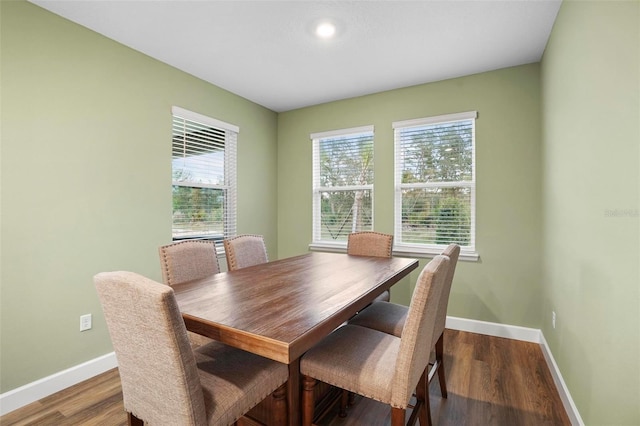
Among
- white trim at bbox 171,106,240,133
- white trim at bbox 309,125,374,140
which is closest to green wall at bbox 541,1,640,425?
white trim at bbox 309,125,374,140

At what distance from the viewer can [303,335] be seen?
3.42ft

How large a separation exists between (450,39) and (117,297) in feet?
9.02

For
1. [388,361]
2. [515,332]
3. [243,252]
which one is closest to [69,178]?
[243,252]

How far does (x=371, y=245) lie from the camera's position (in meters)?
2.94

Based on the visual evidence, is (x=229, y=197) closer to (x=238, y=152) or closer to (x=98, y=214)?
(x=238, y=152)

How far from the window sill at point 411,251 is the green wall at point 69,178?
5.92 ft

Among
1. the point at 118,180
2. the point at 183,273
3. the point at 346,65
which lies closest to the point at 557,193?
the point at 346,65

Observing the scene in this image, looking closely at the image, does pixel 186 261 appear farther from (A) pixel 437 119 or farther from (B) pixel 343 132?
(A) pixel 437 119

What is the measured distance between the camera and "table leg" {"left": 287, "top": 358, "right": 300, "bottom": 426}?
1.39 metres

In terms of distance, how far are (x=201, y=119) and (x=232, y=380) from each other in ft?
8.86

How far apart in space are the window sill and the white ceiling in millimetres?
1777

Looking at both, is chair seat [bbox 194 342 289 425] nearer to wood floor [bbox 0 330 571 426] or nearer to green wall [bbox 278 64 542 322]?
wood floor [bbox 0 330 571 426]

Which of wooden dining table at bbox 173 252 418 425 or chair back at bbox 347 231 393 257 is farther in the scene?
chair back at bbox 347 231 393 257

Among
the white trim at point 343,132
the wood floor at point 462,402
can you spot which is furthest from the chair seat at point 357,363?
the white trim at point 343,132
